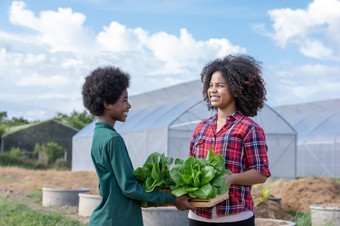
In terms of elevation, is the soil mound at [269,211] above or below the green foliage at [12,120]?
below

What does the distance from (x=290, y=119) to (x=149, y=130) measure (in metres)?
9.98

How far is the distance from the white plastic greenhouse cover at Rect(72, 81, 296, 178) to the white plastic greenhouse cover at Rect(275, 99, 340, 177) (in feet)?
Answer: 10.5

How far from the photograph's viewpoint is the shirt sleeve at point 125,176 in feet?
7.55

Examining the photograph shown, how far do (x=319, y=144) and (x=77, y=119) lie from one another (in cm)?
2187

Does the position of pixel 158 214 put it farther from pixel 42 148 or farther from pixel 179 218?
pixel 42 148

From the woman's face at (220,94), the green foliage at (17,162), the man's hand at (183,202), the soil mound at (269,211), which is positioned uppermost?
the woman's face at (220,94)

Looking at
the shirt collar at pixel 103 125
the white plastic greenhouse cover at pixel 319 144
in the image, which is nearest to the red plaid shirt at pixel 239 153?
the shirt collar at pixel 103 125

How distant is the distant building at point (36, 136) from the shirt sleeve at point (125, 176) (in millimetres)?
26011

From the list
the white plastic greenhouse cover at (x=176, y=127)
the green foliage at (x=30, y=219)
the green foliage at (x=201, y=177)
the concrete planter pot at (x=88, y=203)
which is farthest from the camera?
the white plastic greenhouse cover at (x=176, y=127)

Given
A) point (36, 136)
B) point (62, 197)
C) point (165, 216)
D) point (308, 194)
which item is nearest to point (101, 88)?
point (165, 216)

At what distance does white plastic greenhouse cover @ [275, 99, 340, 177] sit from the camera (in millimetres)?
17609

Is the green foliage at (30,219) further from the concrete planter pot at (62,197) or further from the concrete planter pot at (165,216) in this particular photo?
the concrete planter pot at (62,197)

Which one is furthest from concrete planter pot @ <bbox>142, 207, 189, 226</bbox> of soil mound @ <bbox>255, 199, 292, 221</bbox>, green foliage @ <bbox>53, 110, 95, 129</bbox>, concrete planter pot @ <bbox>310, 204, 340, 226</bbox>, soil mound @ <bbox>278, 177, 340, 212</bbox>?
green foliage @ <bbox>53, 110, 95, 129</bbox>

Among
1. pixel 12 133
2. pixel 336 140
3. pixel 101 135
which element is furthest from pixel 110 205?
pixel 12 133
